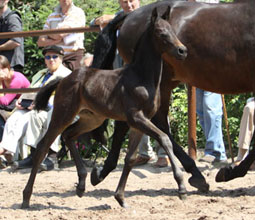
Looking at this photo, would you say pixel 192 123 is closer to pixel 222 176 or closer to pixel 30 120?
pixel 222 176

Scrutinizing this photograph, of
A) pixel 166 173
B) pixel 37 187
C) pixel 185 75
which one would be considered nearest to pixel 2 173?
pixel 37 187

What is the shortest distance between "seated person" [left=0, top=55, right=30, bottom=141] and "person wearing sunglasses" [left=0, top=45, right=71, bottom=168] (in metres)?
0.29

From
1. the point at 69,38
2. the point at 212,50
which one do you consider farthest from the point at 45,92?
the point at 69,38

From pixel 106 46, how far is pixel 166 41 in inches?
66.3

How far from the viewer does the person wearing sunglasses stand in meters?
7.68

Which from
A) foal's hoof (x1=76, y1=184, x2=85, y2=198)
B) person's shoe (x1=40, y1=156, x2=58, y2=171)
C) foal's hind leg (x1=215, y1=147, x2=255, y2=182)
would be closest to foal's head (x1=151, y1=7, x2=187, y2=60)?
foal's hoof (x1=76, y1=184, x2=85, y2=198)

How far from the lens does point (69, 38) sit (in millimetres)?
8086

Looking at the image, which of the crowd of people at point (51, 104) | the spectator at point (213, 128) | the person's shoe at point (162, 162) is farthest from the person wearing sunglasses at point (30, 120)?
the spectator at point (213, 128)

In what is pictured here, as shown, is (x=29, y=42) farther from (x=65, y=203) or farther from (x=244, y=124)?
(x=65, y=203)

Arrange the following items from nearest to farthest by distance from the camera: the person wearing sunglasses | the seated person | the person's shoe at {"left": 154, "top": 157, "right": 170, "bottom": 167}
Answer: the person's shoe at {"left": 154, "top": 157, "right": 170, "bottom": 167} < the person wearing sunglasses < the seated person

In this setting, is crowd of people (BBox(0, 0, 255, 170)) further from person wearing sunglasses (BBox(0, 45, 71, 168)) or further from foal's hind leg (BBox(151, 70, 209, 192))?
foal's hind leg (BBox(151, 70, 209, 192))

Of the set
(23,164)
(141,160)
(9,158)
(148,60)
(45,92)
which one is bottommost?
(9,158)

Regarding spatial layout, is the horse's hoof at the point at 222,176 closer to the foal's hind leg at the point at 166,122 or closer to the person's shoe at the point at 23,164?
the foal's hind leg at the point at 166,122

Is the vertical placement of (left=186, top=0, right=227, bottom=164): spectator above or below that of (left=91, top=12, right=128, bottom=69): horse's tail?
below
